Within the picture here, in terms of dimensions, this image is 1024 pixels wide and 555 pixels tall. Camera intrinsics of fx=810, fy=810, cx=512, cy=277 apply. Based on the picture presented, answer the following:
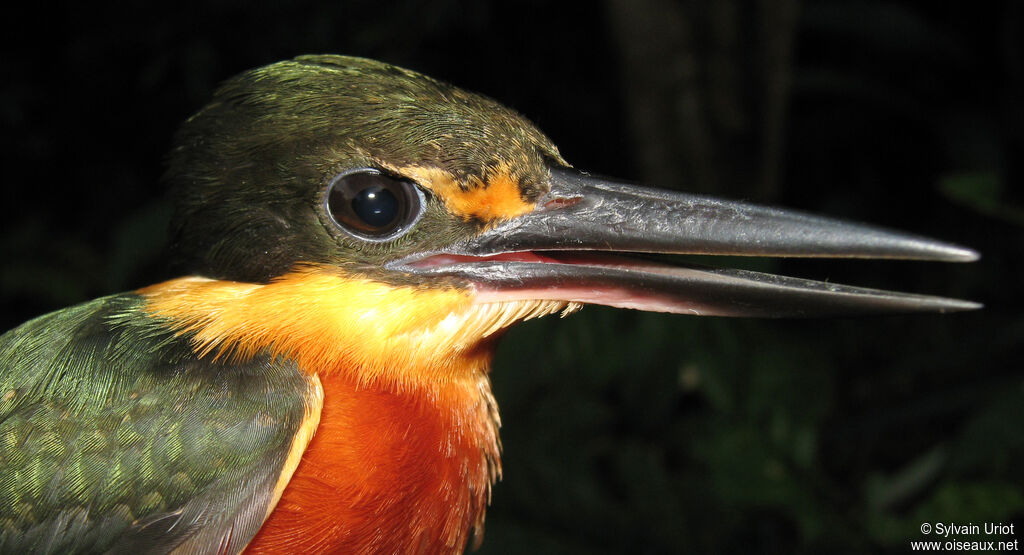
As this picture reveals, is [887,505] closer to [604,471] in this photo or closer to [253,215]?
[604,471]

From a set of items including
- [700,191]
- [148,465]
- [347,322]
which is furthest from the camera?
[700,191]

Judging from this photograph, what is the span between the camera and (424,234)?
140 centimetres

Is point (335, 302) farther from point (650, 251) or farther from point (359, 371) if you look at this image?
point (650, 251)

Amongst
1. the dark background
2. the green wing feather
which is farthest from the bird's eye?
the dark background

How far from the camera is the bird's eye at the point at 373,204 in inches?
54.5

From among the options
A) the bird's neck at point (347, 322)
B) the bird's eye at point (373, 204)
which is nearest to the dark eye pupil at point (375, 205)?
the bird's eye at point (373, 204)

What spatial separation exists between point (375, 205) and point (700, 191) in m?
0.82

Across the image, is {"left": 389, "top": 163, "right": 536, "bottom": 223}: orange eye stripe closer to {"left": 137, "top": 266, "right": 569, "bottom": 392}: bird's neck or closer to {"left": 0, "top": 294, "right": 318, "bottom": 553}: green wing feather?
{"left": 137, "top": 266, "right": 569, "bottom": 392}: bird's neck

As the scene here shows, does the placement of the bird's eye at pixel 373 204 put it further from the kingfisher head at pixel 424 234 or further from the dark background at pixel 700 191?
Result: the dark background at pixel 700 191

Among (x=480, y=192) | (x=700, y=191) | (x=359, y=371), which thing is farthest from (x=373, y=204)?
(x=700, y=191)

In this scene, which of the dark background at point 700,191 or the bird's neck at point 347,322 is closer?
the bird's neck at point 347,322

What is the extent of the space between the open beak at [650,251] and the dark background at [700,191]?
51cm

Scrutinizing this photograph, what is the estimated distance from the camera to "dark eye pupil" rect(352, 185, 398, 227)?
138 cm

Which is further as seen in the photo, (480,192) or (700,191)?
(700,191)
